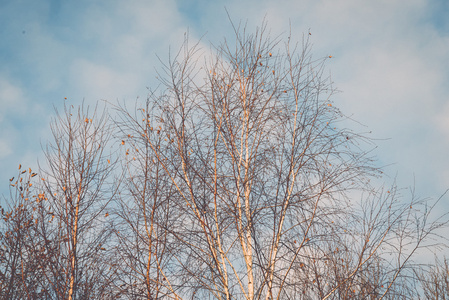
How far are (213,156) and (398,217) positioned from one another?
2366 millimetres

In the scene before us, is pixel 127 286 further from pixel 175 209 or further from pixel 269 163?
pixel 269 163

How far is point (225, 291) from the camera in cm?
370

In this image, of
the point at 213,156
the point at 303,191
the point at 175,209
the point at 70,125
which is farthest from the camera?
the point at 70,125

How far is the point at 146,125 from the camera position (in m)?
4.81

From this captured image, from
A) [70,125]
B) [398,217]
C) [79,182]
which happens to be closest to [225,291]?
[398,217]

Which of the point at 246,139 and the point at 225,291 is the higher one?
the point at 246,139

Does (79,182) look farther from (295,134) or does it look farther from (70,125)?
(295,134)

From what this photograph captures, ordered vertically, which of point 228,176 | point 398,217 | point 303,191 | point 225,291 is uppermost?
point 228,176

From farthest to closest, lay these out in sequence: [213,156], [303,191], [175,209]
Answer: [175,209], [213,156], [303,191]

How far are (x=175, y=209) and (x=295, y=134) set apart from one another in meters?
1.82

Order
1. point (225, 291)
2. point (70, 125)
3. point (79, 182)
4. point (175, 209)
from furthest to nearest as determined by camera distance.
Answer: point (70, 125)
point (79, 182)
point (175, 209)
point (225, 291)

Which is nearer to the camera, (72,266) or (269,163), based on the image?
(269,163)

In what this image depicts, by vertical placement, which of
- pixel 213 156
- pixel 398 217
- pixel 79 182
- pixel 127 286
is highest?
pixel 79 182

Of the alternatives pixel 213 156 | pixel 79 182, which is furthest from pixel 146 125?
pixel 79 182
